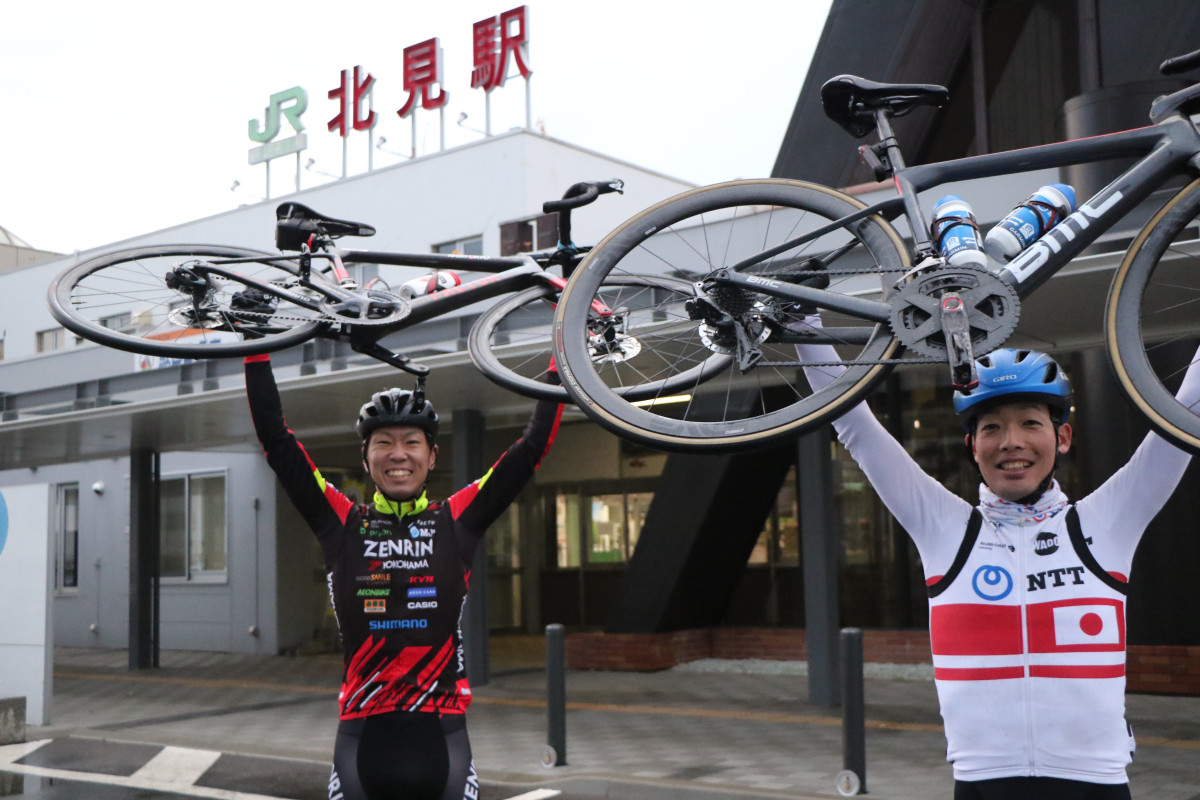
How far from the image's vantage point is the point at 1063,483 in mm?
12898

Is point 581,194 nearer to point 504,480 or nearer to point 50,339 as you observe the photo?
point 504,480

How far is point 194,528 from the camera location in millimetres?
21234

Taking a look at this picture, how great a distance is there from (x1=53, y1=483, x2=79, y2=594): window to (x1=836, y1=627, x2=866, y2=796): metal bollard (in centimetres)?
1939

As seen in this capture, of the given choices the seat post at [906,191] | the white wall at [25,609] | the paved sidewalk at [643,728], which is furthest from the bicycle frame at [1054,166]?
the white wall at [25,609]

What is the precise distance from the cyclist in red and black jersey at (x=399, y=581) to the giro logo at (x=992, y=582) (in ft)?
4.35

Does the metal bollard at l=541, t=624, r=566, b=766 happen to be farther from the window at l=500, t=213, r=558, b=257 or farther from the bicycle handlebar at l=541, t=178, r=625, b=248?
the bicycle handlebar at l=541, t=178, r=625, b=248

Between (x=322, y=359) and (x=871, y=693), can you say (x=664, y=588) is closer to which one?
(x=871, y=693)

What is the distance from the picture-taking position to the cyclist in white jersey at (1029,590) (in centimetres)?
236

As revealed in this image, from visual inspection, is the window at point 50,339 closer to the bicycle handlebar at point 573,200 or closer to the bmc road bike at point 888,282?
the bicycle handlebar at point 573,200

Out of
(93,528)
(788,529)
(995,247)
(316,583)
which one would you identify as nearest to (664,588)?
(788,529)

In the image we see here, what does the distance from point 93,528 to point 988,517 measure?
22.6m

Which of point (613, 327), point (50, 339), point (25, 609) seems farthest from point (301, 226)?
point (50, 339)

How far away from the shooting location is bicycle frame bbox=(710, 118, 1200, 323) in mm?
2516

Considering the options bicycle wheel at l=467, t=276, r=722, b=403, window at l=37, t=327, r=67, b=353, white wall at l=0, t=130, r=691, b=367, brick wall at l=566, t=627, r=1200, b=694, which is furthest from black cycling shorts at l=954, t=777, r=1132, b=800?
window at l=37, t=327, r=67, b=353
